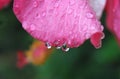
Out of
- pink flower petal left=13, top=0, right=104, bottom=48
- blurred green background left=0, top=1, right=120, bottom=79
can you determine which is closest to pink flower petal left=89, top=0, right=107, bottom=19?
pink flower petal left=13, top=0, right=104, bottom=48

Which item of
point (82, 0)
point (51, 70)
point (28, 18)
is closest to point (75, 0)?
point (82, 0)

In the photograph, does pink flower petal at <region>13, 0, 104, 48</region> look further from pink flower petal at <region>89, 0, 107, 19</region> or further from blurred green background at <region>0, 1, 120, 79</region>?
blurred green background at <region>0, 1, 120, 79</region>

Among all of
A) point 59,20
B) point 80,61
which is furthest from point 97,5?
point 80,61

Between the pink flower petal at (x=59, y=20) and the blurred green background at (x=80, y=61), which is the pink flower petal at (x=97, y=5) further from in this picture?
the blurred green background at (x=80, y=61)

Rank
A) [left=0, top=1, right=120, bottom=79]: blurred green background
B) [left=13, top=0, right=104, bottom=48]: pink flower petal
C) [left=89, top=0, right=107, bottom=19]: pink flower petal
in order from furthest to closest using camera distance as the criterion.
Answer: [left=0, top=1, right=120, bottom=79]: blurred green background
[left=89, top=0, right=107, bottom=19]: pink flower petal
[left=13, top=0, right=104, bottom=48]: pink flower petal

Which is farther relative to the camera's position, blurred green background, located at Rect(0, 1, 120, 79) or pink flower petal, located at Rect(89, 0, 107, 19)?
blurred green background, located at Rect(0, 1, 120, 79)

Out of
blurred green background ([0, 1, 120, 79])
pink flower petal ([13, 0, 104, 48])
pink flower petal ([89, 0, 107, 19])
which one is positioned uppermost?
pink flower petal ([13, 0, 104, 48])

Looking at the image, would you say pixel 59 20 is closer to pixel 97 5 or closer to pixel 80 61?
pixel 97 5

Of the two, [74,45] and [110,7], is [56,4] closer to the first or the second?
[74,45]
